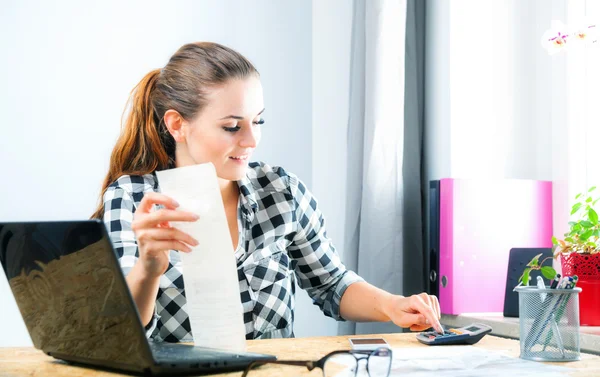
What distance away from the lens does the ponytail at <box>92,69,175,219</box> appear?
157 centimetres

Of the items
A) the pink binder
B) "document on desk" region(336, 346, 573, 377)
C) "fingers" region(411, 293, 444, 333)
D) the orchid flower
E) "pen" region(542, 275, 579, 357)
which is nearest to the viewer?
"document on desk" region(336, 346, 573, 377)

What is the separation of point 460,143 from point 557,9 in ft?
1.56

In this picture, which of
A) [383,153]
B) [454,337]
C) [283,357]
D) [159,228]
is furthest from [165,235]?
[383,153]

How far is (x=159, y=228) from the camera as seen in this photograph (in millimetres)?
950

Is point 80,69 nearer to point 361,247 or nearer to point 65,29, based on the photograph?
point 65,29

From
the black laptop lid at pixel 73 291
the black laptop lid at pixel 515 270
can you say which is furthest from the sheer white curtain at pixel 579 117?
the black laptop lid at pixel 73 291

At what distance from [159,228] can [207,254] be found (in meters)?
0.07

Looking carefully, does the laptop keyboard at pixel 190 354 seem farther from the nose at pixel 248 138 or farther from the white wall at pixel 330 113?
the white wall at pixel 330 113

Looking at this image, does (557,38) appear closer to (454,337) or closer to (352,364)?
(454,337)

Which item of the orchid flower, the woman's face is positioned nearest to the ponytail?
the woman's face

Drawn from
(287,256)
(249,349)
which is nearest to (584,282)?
(287,256)

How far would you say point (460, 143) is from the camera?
7.33 feet

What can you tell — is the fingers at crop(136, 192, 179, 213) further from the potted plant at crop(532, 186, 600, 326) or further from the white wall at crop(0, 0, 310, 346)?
the white wall at crop(0, 0, 310, 346)

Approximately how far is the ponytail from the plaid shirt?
0.05 metres
